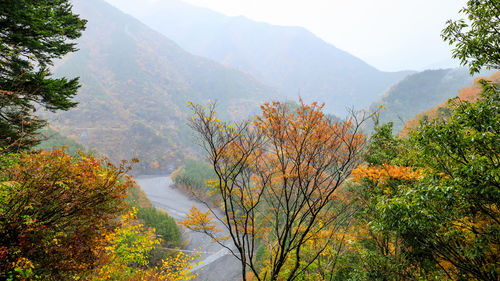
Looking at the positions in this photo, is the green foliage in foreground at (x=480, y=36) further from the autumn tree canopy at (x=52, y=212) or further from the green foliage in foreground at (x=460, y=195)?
the autumn tree canopy at (x=52, y=212)

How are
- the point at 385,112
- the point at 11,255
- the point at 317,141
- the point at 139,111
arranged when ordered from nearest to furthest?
the point at 11,255
the point at 317,141
the point at 385,112
the point at 139,111

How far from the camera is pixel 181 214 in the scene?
38.1 m

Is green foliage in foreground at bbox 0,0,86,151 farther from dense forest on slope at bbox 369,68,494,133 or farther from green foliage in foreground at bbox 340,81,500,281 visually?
dense forest on slope at bbox 369,68,494,133

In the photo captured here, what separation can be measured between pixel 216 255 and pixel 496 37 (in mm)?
29277

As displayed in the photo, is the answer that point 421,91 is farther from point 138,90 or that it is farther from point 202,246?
point 138,90

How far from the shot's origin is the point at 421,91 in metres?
79.3

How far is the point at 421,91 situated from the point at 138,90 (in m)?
114

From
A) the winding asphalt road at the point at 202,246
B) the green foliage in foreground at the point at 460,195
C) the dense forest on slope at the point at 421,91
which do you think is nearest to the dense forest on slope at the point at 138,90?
the winding asphalt road at the point at 202,246

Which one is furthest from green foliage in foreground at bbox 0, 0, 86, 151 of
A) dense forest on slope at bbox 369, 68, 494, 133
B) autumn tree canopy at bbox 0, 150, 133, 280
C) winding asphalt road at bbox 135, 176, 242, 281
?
dense forest on slope at bbox 369, 68, 494, 133

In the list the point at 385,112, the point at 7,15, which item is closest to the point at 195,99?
the point at 385,112

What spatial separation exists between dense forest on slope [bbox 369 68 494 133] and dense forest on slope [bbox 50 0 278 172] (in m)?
60.2

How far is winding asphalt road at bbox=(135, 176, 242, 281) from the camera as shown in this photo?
24.2 m

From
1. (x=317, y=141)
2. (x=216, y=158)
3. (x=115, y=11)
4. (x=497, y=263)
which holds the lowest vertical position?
(x=216, y=158)

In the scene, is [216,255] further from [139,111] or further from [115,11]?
[115,11]
